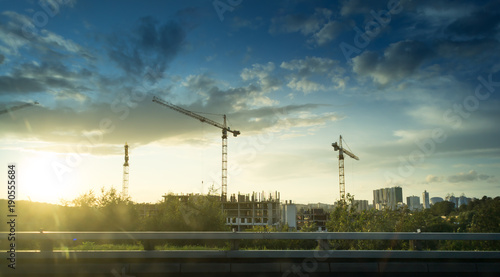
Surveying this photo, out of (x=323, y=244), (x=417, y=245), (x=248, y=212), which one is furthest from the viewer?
(x=248, y=212)

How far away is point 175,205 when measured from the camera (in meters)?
21.4

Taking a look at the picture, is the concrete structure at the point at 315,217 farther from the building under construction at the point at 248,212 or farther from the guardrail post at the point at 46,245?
the guardrail post at the point at 46,245

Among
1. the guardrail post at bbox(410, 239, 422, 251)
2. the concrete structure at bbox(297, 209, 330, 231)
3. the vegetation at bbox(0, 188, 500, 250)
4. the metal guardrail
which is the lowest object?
the concrete structure at bbox(297, 209, 330, 231)

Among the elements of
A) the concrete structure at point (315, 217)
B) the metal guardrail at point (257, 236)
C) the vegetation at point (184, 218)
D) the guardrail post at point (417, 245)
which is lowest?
the concrete structure at point (315, 217)

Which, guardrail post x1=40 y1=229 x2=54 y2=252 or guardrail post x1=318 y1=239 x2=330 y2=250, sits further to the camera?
guardrail post x1=40 y1=229 x2=54 y2=252

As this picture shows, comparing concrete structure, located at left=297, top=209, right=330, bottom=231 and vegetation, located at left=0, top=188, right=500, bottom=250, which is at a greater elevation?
vegetation, located at left=0, top=188, right=500, bottom=250

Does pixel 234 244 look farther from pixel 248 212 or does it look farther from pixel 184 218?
pixel 248 212

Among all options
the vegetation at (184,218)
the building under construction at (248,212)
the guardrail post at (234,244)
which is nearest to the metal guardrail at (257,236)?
the guardrail post at (234,244)

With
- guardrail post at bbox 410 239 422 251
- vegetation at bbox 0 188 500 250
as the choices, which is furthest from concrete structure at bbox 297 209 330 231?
guardrail post at bbox 410 239 422 251

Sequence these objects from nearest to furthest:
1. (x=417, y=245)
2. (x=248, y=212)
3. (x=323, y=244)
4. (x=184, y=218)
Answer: (x=323, y=244)
(x=417, y=245)
(x=184, y=218)
(x=248, y=212)

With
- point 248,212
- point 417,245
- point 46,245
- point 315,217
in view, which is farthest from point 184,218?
point 315,217

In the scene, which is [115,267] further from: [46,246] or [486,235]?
[486,235]

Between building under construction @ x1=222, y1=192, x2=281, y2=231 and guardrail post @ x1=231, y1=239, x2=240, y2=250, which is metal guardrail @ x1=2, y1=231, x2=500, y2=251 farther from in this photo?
building under construction @ x1=222, y1=192, x2=281, y2=231

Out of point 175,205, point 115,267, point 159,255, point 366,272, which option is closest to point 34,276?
point 115,267
